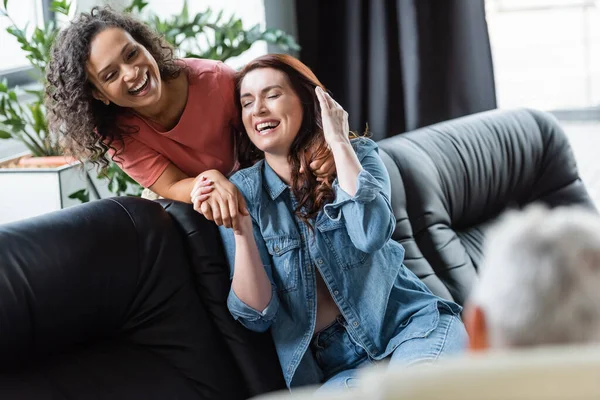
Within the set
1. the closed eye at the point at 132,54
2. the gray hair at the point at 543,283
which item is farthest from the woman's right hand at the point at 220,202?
the gray hair at the point at 543,283

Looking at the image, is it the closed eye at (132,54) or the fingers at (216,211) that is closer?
the fingers at (216,211)

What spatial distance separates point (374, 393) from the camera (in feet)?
1.81

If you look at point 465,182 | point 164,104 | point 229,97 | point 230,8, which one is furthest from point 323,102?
point 230,8

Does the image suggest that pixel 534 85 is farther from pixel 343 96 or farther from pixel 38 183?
pixel 38 183

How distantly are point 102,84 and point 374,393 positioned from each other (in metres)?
1.52

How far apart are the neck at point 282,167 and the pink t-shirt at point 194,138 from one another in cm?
16

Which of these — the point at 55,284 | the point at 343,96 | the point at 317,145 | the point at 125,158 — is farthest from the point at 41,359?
the point at 343,96

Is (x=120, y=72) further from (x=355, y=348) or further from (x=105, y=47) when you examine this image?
(x=355, y=348)

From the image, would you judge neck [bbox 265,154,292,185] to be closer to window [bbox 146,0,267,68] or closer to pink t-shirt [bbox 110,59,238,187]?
pink t-shirt [bbox 110,59,238,187]

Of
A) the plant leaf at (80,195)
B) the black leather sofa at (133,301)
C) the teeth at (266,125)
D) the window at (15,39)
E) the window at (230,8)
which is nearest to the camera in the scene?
the black leather sofa at (133,301)

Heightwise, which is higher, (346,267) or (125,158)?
(125,158)

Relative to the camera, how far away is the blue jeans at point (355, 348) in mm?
1795

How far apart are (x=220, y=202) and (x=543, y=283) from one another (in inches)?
46.6

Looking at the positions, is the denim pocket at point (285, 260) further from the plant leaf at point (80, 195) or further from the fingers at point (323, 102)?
the plant leaf at point (80, 195)
